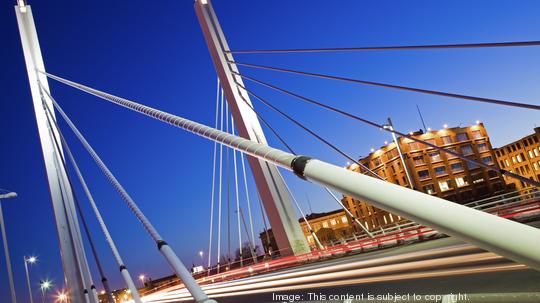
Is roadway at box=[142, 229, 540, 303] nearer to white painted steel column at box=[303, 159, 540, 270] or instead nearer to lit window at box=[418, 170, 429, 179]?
white painted steel column at box=[303, 159, 540, 270]

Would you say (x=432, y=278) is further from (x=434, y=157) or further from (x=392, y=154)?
(x=434, y=157)

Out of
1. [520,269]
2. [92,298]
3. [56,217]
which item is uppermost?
[56,217]

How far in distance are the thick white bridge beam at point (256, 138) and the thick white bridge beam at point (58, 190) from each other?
631 centimetres

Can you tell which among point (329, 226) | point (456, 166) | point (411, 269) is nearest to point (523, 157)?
point (456, 166)

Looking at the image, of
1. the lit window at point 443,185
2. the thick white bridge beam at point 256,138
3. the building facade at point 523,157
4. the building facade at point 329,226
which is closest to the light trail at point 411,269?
the thick white bridge beam at point 256,138

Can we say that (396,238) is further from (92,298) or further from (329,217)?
(329,217)

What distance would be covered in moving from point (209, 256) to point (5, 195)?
13.3 metres

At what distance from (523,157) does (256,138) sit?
8035 cm

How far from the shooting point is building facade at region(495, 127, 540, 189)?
73.7 m

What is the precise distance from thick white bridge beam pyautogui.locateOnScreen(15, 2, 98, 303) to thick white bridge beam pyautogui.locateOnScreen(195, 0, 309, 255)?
6310 millimetres

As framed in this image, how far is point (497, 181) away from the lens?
62.3 m

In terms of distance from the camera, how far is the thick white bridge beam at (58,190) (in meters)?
13.6

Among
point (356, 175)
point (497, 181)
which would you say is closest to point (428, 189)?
point (497, 181)

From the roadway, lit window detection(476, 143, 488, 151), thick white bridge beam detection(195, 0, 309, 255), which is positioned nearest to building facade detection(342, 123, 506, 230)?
lit window detection(476, 143, 488, 151)
